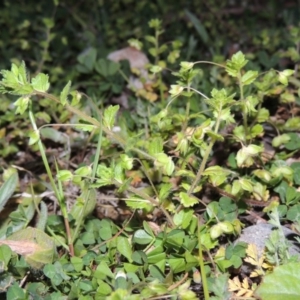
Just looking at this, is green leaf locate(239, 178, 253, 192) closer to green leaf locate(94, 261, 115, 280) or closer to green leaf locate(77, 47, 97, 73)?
green leaf locate(94, 261, 115, 280)

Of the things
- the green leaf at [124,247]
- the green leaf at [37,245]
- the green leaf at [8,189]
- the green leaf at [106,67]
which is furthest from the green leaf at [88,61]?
the green leaf at [124,247]

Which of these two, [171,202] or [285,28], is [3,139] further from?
[285,28]

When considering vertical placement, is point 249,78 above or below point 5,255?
above

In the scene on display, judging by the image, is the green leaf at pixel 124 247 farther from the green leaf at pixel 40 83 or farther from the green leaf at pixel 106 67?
the green leaf at pixel 106 67

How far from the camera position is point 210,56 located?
9.29 ft

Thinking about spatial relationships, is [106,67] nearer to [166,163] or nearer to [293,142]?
[293,142]

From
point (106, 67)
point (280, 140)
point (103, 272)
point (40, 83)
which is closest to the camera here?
point (103, 272)

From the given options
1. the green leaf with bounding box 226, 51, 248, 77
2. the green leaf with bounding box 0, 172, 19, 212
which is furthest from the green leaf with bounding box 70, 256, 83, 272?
the green leaf with bounding box 226, 51, 248, 77

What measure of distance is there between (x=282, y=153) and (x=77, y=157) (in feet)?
2.46

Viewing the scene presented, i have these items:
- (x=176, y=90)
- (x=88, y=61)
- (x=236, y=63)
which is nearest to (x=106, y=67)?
(x=88, y=61)

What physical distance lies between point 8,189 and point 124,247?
18.3 inches

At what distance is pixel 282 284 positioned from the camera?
1.35m

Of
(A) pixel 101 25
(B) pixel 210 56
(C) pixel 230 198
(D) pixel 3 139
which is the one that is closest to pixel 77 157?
(D) pixel 3 139

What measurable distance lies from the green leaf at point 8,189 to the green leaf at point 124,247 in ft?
1.38
